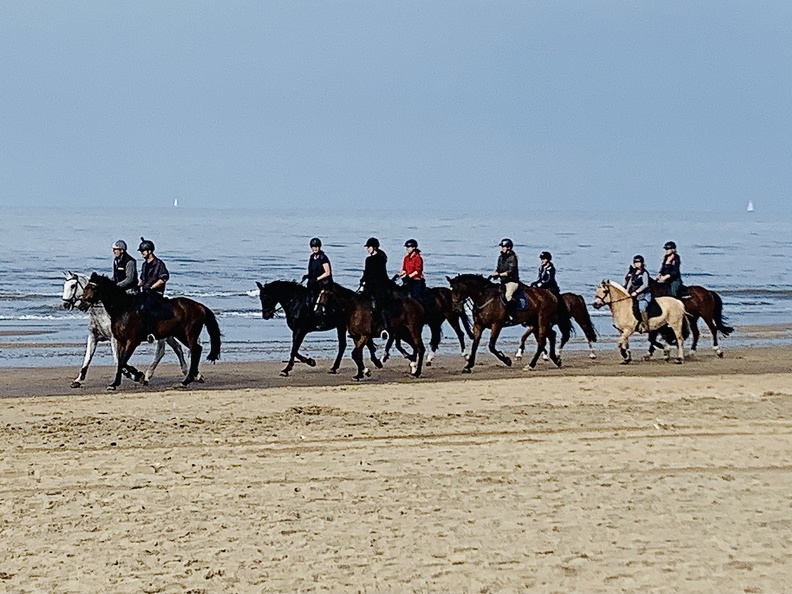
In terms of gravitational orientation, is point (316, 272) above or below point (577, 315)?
above

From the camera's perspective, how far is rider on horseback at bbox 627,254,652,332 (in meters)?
21.0

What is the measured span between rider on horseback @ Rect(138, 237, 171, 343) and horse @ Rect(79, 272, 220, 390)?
57 mm

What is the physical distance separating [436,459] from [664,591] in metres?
4.13

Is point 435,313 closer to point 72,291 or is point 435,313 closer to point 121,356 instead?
point 121,356

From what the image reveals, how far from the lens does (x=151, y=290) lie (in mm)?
17172

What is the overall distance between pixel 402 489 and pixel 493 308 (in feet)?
33.0

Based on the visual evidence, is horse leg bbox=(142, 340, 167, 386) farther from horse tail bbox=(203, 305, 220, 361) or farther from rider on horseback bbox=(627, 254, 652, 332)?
rider on horseback bbox=(627, 254, 652, 332)

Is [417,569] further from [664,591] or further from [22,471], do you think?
[22,471]

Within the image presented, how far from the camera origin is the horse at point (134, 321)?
653 inches

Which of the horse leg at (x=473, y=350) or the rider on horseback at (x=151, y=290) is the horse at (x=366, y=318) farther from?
the rider on horseback at (x=151, y=290)

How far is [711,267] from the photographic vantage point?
2375 inches

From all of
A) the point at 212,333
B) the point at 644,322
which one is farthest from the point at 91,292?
the point at 644,322

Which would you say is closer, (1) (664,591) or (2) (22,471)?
(1) (664,591)

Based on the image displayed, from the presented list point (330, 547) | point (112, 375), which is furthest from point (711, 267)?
point (330, 547)
